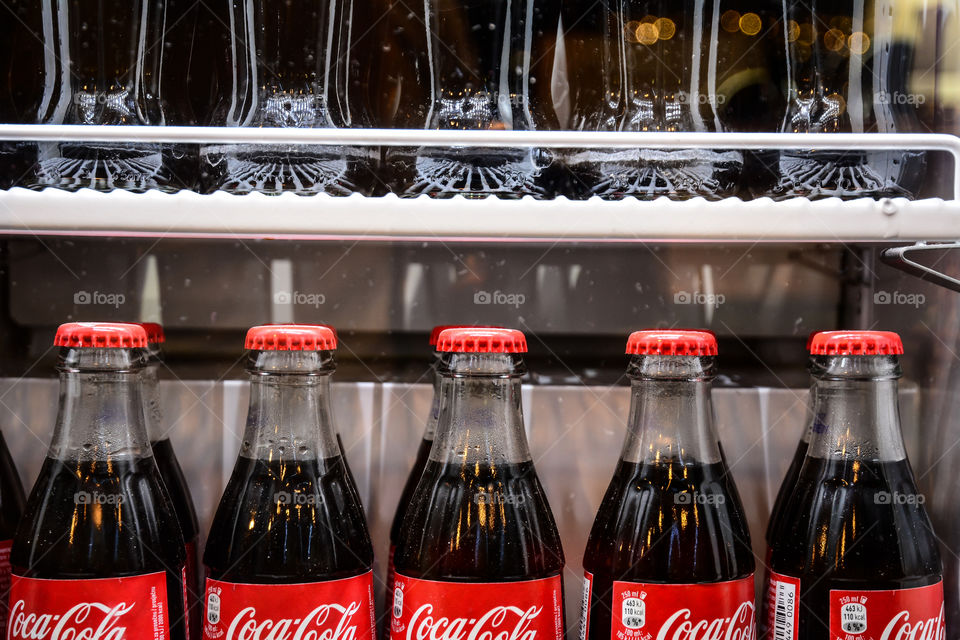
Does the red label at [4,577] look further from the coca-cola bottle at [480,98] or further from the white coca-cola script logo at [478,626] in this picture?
the coca-cola bottle at [480,98]

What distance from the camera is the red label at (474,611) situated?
0.60 metres

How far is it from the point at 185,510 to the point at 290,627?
25 cm

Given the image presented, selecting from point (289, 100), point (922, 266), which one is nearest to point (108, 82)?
point (289, 100)

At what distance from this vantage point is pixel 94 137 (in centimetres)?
59

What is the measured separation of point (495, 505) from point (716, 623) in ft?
0.64

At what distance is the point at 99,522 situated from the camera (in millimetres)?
649

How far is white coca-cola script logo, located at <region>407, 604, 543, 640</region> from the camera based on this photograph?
59 centimetres

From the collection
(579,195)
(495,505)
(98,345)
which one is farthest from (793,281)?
(98,345)

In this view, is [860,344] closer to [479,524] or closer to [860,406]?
[860,406]

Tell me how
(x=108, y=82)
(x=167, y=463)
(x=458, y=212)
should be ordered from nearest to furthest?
(x=458, y=212) → (x=108, y=82) → (x=167, y=463)

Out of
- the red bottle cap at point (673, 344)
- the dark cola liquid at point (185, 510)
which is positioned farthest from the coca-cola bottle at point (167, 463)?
the red bottle cap at point (673, 344)

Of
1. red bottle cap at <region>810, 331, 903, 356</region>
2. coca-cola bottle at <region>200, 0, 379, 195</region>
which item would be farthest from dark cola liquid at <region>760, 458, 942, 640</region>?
coca-cola bottle at <region>200, 0, 379, 195</region>

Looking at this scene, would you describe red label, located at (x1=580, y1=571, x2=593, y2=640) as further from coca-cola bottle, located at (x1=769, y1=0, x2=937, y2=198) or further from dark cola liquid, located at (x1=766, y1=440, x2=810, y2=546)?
coca-cola bottle, located at (x1=769, y1=0, x2=937, y2=198)

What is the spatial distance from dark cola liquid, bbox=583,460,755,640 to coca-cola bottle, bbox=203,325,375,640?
0.67 ft
